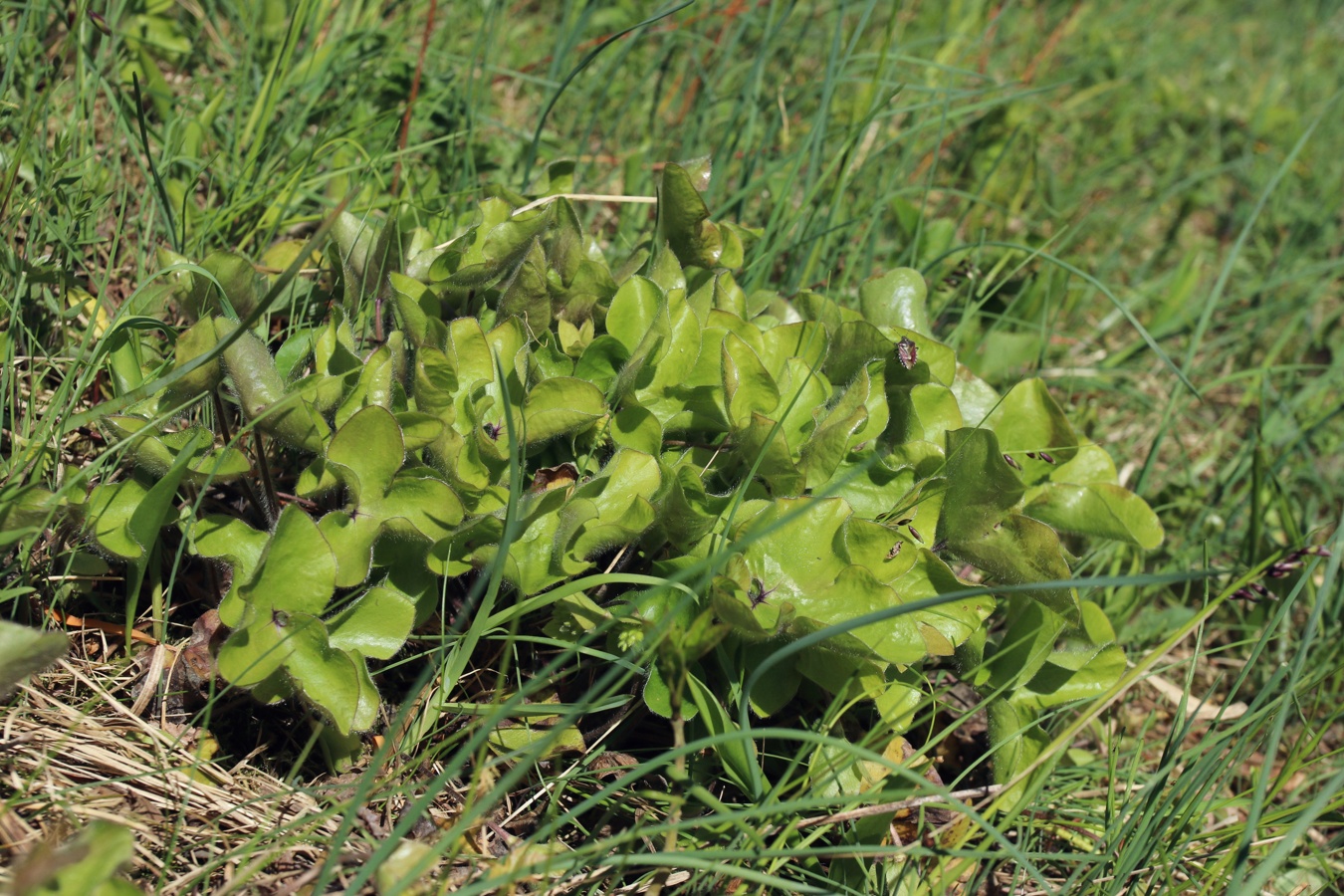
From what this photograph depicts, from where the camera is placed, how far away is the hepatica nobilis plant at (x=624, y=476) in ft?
4.30

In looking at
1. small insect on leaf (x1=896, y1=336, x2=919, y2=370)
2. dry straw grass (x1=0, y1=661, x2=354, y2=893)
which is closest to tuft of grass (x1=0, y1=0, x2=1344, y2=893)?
dry straw grass (x1=0, y1=661, x2=354, y2=893)

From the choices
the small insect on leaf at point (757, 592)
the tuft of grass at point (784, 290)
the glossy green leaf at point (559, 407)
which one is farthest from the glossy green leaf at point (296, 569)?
the small insect on leaf at point (757, 592)

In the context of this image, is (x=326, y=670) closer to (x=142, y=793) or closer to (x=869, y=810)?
(x=142, y=793)

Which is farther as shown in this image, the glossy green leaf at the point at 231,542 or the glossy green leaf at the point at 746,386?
the glossy green leaf at the point at 746,386

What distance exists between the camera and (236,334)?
3.87ft

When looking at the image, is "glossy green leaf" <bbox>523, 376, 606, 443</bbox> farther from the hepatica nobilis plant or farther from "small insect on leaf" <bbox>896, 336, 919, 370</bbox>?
"small insect on leaf" <bbox>896, 336, 919, 370</bbox>

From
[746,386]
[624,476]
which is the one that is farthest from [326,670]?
[746,386]

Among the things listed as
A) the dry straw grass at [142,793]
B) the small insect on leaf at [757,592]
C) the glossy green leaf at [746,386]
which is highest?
the glossy green leaf at [746,386]

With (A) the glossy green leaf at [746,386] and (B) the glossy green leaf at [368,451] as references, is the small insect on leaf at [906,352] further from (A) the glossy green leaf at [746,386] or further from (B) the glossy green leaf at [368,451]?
(B) the glossy green leaf at [368,451]

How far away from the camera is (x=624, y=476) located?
141 centimetres

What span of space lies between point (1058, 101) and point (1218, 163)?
1.91 ft

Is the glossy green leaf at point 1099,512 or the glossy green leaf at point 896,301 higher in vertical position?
the glossy green leaf at point 896,301

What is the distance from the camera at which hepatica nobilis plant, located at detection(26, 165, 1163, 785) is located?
1311 millimetres

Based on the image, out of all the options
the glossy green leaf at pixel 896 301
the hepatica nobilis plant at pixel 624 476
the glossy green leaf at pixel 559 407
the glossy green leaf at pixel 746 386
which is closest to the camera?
the hepatica nobilis plant at pixel 624 476
